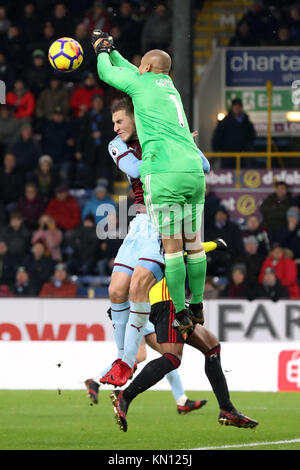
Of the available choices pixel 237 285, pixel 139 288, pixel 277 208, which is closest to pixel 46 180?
pixel 277 208

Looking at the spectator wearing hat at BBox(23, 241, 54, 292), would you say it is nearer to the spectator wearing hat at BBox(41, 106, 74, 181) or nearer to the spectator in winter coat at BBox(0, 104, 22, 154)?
the spectator wearing hat at BBox(41, 106, 74, 181)

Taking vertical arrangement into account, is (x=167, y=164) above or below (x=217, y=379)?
above

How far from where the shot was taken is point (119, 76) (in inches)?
289

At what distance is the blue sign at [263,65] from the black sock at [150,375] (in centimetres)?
1035

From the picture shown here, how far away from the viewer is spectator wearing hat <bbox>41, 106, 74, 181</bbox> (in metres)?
16.6

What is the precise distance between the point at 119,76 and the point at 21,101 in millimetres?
10180

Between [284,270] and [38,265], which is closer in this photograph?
[284,270]

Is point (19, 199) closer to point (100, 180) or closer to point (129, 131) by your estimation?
point (100, 180)

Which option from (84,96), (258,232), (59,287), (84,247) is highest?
(84,96)

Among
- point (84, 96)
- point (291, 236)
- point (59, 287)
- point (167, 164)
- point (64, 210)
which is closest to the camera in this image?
point (167, 164)

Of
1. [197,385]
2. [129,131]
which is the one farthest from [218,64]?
[129,131]

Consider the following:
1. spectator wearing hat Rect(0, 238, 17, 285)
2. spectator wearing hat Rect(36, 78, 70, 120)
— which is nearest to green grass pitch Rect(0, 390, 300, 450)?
spectator wearing hat Rect(0, 238, 17, 285)

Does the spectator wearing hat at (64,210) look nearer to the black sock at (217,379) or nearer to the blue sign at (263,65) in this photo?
the blue sign at (263,65)

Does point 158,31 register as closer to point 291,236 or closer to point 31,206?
point 31,206
